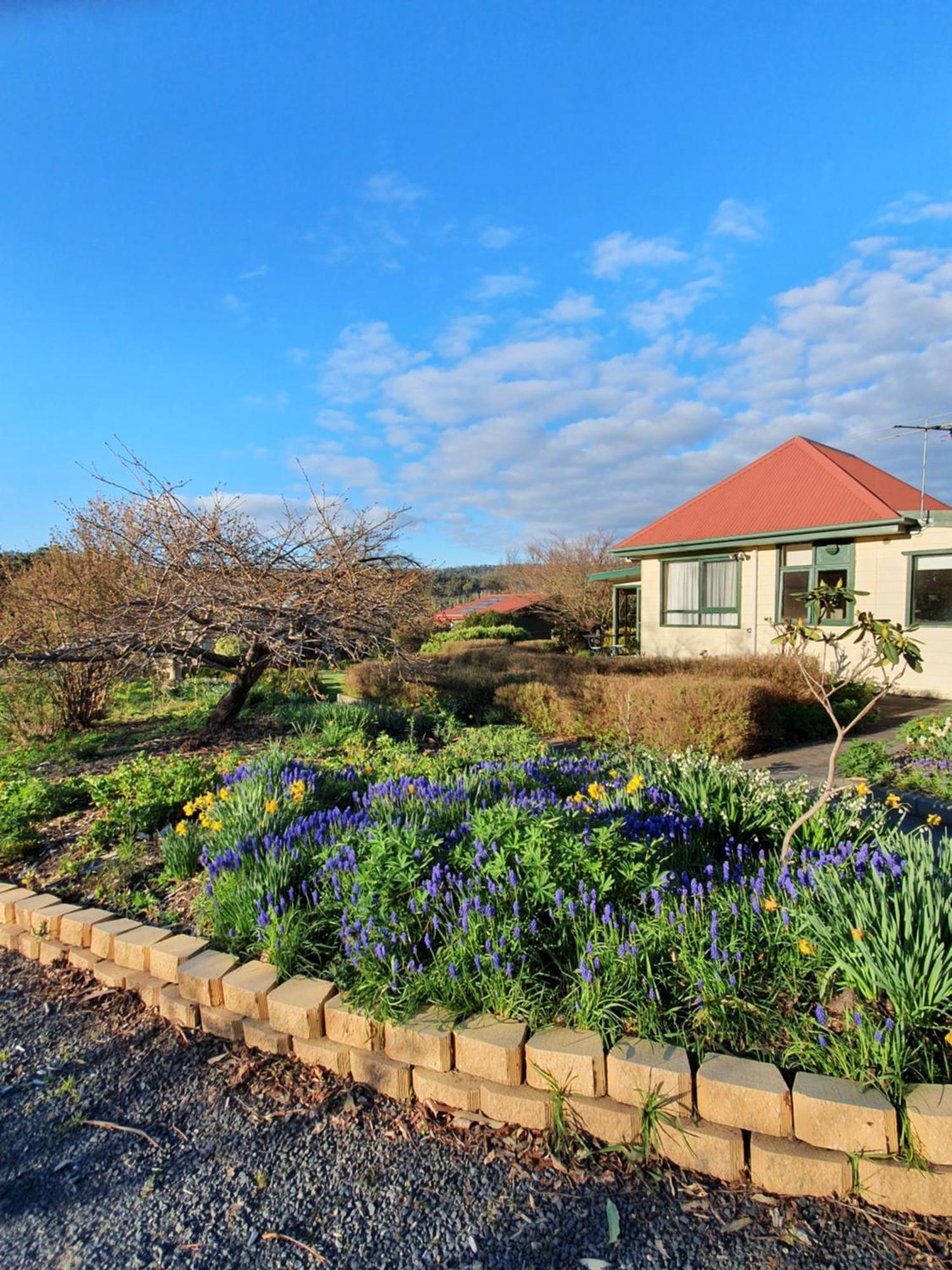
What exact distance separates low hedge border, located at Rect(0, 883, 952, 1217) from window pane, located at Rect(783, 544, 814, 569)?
13.5m

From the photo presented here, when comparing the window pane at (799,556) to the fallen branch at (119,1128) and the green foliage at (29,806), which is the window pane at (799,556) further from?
the fallen branch at (119,1128)

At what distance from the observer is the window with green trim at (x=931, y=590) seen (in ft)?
38.1

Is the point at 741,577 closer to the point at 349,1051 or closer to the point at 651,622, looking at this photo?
the point at 651,622

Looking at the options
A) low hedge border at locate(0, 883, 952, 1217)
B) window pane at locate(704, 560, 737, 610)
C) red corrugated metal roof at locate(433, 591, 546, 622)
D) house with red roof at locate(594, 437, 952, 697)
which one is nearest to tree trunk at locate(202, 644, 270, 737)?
low hedge border at locate(0, 883, 952, 1217)

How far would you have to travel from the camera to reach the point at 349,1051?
84.5 inches

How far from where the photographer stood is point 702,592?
51.7 feet

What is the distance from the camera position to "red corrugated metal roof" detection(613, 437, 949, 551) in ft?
43.7

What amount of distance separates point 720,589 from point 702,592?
458 mm

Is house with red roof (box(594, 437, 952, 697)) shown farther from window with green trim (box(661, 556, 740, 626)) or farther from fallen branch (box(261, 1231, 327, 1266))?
fallen branch (box(261, 1231, 327, 1266))

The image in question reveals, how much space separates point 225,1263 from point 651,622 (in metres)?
16.2

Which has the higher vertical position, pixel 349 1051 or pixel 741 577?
pixel 741 577

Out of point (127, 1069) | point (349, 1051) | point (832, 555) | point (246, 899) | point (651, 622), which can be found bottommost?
point (127, 1069)

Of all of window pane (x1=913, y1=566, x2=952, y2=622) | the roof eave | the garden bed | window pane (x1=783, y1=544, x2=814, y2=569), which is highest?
the roof eave

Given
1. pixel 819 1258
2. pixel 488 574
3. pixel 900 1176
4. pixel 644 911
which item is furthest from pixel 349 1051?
pixel 488 574
